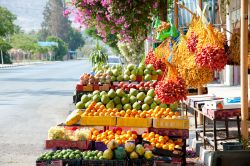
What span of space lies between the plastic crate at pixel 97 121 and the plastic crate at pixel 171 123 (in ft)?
2.40

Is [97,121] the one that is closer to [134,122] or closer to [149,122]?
[134,122]

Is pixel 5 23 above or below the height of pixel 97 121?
above

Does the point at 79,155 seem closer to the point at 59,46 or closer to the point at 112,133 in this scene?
the point at 112,133

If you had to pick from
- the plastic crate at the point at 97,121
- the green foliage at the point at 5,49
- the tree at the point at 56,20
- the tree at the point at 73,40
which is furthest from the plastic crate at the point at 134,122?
the tree at the point at 73,40

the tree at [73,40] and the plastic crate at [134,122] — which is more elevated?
the tree at [73,40]

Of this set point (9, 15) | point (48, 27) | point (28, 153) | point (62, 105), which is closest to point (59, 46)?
point (48, 27)

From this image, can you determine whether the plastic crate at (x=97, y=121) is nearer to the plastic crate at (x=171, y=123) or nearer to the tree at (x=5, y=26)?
the plastic crate at (x=171, y=123)

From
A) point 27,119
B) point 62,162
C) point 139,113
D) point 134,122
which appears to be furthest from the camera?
point 27,119

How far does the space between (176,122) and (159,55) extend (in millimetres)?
2292

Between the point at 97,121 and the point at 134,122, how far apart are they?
2.08 ft

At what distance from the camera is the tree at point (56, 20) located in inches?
7018

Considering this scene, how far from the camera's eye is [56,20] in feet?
585

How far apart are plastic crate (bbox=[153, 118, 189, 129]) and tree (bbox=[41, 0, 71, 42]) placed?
171992 millimetres

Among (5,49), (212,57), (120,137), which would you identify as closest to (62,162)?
(120,137)
